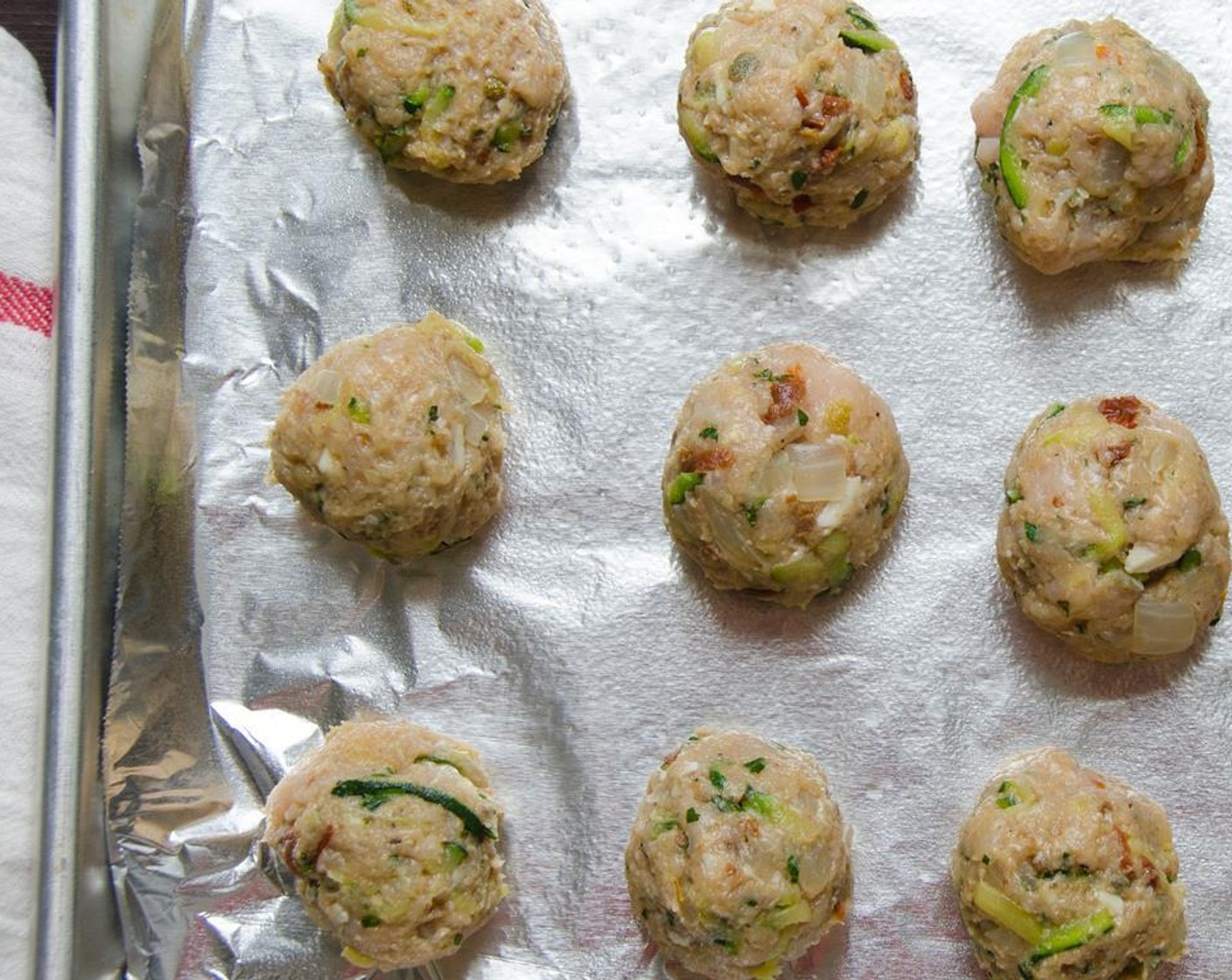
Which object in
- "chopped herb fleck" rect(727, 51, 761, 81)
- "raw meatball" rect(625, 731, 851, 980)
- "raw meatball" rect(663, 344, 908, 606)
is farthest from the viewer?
"chopped herb fleck" rect(727, 51, 761, 81)

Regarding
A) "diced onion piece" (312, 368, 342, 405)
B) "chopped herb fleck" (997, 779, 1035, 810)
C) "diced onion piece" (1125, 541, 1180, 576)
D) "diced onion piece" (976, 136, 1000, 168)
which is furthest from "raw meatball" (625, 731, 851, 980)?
"diced onion piece" (976, 136, 1000, 168)

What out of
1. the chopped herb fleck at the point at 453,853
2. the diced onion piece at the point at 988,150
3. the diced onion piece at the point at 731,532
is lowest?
the chopped herb fleck at the point at 453,853

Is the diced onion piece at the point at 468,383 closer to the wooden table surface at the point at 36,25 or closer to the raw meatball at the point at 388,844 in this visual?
the raw meatball at the point at 388,844

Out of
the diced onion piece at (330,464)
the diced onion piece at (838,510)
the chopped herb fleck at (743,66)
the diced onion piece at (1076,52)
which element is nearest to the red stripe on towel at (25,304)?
the diced onion piece at (330,464)

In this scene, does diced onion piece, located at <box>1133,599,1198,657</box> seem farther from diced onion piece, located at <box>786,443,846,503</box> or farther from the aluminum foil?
diced onion piece, located at <box>786,443,846,503</box>

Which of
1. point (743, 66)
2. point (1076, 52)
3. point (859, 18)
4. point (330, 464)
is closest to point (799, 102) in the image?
point (743, 66)
